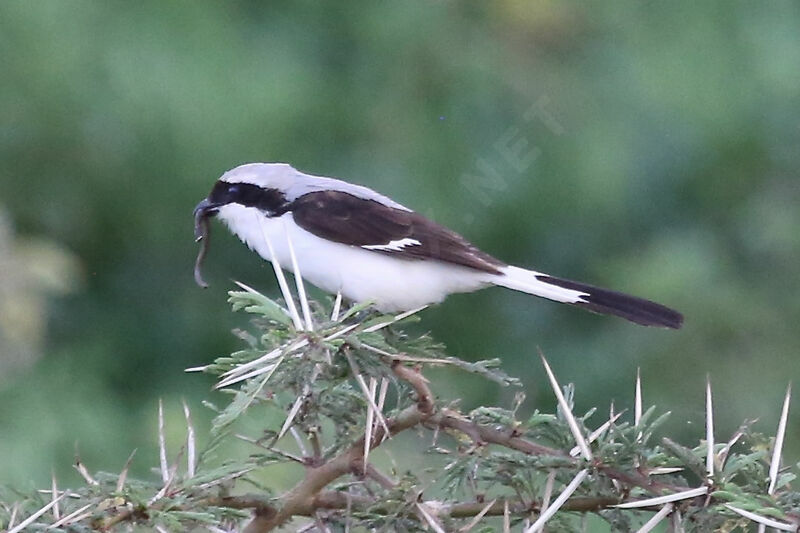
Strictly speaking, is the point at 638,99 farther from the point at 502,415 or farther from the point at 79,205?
the point at 502,415

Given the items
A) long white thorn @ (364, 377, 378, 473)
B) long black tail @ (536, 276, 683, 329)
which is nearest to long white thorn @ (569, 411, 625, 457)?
long white thorn @ (364, 377, 378, 473)

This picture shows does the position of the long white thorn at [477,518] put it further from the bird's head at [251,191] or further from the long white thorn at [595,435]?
the bird's head at [251,191]

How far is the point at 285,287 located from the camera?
169cm

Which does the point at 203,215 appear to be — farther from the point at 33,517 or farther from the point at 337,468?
the point at 33,517

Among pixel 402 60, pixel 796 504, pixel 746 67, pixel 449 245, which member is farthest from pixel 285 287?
pixel 746 67

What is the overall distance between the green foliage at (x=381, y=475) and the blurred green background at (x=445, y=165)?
263 centimetres

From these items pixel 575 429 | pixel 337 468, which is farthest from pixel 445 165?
pixel 575 429

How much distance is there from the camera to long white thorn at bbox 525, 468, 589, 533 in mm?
1458

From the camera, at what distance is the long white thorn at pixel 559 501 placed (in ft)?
4.78

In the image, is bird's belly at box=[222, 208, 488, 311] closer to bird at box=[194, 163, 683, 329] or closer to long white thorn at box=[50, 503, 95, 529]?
bird at box=[194, 163, 683, 329]

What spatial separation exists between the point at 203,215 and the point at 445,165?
7.28ft

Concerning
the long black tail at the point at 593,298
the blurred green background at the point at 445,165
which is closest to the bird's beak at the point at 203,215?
the long black tail at the point at 593,298

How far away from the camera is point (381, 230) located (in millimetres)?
2547

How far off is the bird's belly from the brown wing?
0.7 inches
